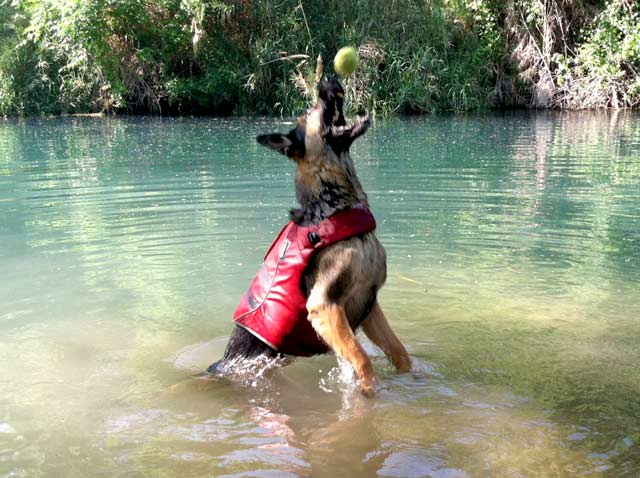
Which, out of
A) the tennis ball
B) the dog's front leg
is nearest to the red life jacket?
the dog's front leg

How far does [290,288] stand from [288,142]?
0.87 m

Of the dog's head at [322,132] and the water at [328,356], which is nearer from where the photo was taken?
the water at [328,356]

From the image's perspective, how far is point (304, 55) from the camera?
24.1 m

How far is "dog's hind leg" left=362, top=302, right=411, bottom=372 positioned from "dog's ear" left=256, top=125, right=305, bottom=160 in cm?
113

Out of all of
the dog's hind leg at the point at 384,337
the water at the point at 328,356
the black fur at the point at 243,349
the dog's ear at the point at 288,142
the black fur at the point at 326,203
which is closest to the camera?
the water at the point at 328,356

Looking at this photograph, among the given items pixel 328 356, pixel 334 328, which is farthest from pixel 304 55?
pixel 334 328

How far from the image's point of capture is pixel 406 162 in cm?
1355

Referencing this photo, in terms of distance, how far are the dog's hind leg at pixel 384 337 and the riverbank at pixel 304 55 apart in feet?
65.1

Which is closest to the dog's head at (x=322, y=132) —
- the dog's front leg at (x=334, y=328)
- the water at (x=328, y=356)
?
the dog's front leg at (x=334, y=328)

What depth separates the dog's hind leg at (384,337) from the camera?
446 cm

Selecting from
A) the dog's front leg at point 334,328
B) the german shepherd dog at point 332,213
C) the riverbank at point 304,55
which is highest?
the riverbank at point 304,55

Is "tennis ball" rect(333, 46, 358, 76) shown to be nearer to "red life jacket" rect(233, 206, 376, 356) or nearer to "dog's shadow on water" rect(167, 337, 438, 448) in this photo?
"red life jacket" rect(233, 206, 376, 356)

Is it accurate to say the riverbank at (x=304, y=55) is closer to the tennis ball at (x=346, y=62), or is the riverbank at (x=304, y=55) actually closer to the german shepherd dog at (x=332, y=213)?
the tennis ball at (x=346, y=62)

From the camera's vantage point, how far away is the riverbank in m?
24.6
